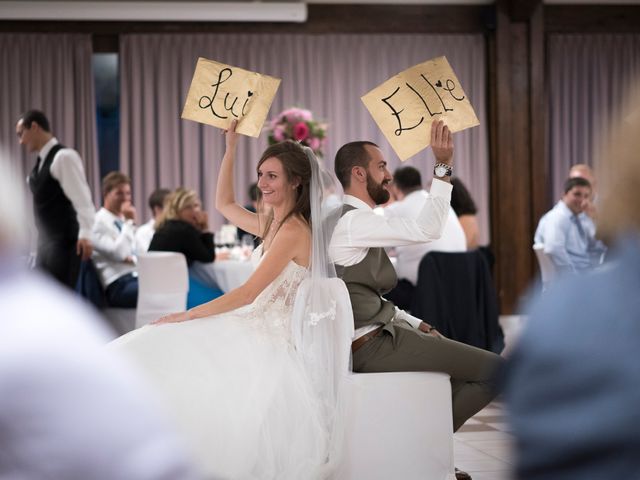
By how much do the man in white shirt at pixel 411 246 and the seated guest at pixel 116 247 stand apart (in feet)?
6.19

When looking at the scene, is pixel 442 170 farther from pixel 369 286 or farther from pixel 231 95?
pixel 231 95

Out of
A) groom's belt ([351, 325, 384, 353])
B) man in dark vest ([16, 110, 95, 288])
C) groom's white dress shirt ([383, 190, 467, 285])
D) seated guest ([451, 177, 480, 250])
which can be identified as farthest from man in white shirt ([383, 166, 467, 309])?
groom's belt ([351, 325, 384, 353])

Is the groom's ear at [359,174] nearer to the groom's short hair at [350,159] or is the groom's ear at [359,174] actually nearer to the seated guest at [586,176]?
the groom's short hair at [350,159]

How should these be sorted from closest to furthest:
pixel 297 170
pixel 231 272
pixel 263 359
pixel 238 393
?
1. pixel 238 393
2. pixel 263 359
3. pixel 297 170
4. pixel 231 272

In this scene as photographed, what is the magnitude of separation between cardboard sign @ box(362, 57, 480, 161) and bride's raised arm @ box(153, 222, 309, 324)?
45 cm

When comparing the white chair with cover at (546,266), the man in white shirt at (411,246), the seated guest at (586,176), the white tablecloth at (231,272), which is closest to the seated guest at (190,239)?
the white tablecloth at (231,272)

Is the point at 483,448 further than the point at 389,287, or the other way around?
the point at 483,448

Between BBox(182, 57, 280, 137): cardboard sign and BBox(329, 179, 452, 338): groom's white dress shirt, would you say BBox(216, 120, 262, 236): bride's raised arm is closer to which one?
BBox(182, 57, 280, 137): cardboard sign

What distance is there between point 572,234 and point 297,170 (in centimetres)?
399

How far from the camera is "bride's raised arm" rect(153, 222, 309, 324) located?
3076 mm

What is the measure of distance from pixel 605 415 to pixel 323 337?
7.24ft

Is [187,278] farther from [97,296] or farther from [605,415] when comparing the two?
[605,415]

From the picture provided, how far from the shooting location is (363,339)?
3.20m


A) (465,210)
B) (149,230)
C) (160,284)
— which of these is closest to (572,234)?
(465,210)
